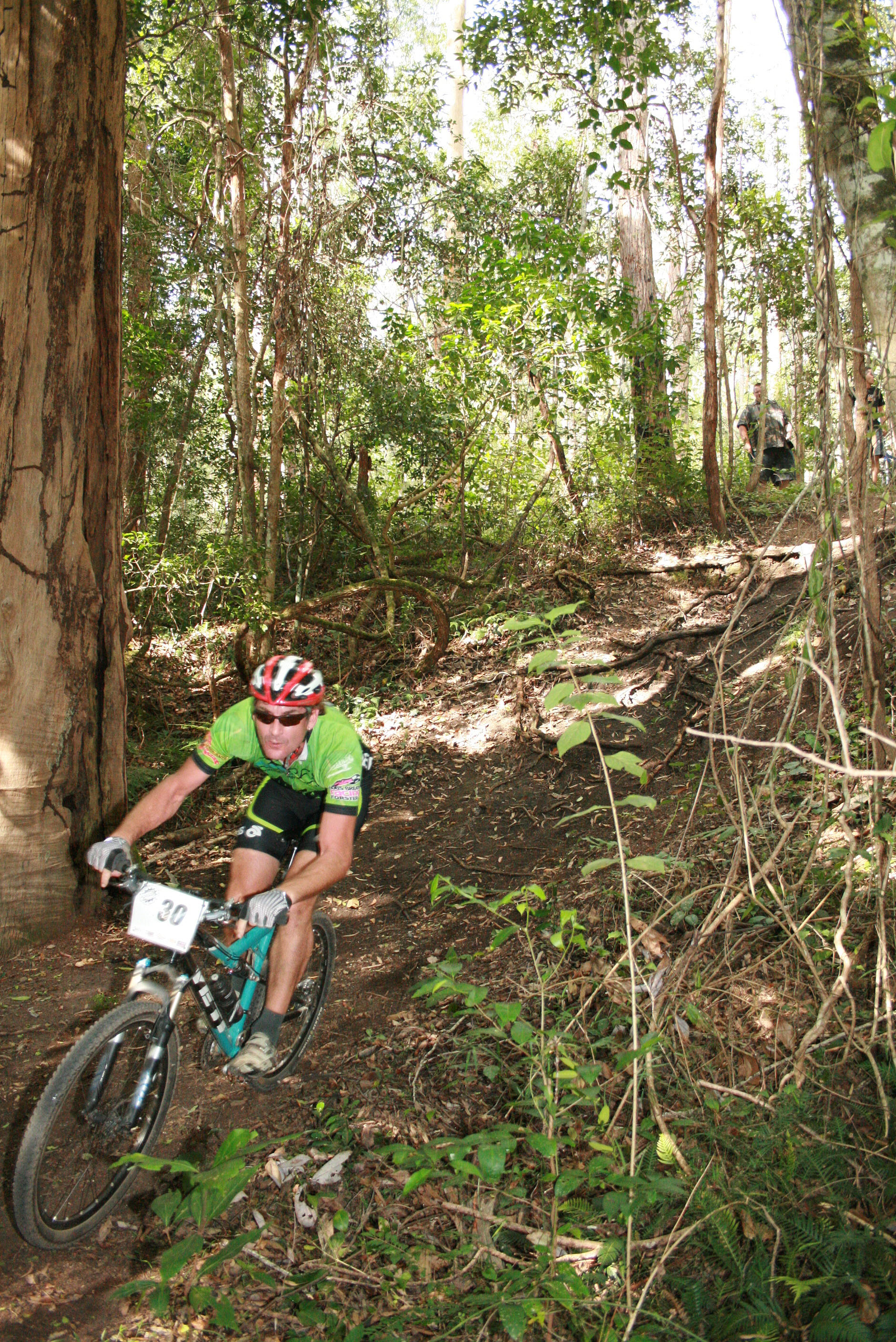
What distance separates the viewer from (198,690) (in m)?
9.28

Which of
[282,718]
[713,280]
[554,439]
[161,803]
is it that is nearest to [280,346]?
[554,439]

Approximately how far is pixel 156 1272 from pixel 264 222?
9292mm

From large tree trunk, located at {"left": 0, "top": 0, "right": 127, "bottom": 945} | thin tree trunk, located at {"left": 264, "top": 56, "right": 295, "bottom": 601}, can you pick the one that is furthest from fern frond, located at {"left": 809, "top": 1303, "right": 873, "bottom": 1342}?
thin tree trunk, located at {"left": 264, "top": 56, "right": 295, "bottom": 601}

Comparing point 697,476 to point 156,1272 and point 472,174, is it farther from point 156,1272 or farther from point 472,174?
point 156,1272

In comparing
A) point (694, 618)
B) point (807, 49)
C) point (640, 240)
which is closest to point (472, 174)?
point (640, 240)

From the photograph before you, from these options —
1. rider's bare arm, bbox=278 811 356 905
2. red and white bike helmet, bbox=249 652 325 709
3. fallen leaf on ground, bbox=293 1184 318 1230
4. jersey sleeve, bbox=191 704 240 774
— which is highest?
red and white bike helmet, bbox=249 652 325 709

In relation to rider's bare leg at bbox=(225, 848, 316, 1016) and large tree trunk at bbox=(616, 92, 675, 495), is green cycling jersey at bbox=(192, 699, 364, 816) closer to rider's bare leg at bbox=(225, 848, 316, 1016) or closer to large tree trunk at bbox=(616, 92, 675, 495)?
rider's bare leg at bbox=(225, 848, 316, 1016)

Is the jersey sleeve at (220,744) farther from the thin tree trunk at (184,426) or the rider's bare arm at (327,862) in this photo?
the thin tree trunk at (184,426)

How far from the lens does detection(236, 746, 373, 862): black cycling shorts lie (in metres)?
3.69

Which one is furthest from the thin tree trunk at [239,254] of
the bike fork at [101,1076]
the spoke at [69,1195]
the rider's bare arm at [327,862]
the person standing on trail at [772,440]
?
the person standing on trail at [772,440]

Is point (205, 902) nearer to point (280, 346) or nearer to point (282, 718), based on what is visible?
point (282, 718)

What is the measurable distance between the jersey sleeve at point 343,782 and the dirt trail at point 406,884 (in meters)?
1.16

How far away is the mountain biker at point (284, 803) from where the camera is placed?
3.29 metres

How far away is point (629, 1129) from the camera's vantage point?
3.00 m
